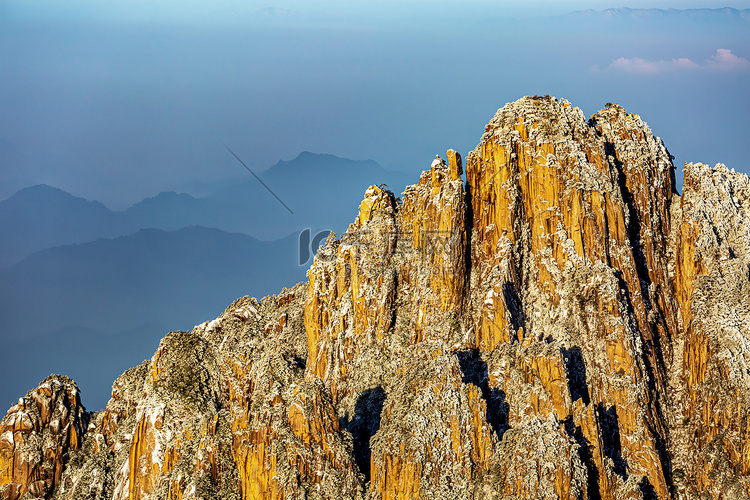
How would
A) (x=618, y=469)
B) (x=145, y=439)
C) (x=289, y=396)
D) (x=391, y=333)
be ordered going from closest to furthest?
(x=289, y=396) → (x=618, y=469) → (x=145, y=439) → (x=391, y=333)

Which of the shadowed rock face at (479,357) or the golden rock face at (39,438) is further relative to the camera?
the golden rock face at (39,438)

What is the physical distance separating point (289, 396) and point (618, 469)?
25.7 m

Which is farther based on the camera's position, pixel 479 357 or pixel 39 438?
pixel 39 438

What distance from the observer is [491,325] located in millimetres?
82250

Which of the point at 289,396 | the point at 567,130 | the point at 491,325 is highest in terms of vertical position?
the point at 567,130

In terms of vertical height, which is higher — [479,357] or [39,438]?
[479,357]

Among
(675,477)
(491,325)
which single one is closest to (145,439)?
(491,325)

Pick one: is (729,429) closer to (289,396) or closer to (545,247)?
(545,247)

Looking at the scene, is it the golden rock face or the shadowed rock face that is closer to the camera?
the shadowed rock face

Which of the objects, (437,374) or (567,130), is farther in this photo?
(567,130)

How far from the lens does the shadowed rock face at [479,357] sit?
2763 inches

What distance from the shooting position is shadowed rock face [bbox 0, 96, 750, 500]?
7019 cm

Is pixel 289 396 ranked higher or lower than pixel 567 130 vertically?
lower

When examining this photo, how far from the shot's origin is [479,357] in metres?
81.1
